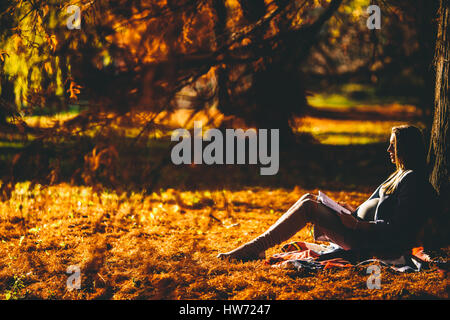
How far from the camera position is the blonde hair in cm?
362

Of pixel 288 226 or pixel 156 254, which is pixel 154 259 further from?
pixel 288 226

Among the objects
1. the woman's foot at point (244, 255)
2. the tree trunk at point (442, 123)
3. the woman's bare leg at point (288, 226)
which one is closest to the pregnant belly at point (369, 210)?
the woman's bare leg at point (288, 226)

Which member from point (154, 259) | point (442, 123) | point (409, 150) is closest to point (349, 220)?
point (409, 150)

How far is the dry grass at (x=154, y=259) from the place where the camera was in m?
3.45

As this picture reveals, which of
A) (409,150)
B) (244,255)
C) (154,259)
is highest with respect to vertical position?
(409,150)

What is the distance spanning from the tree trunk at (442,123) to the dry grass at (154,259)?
920 millimetres

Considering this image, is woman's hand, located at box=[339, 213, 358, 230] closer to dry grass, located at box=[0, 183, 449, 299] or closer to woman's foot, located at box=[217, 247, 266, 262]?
dry grass, located at box=[0, 183, 449, 299]

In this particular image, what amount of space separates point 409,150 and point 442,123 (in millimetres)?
890

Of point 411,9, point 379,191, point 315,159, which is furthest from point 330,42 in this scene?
point 379,191

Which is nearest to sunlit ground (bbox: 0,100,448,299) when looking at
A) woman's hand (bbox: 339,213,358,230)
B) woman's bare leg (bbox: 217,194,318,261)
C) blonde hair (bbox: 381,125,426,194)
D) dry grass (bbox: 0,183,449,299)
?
dry grass (bbox: 0,183,449,299)

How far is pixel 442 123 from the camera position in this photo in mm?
4266

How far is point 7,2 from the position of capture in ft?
14.7

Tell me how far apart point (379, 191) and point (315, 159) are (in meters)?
5.65
